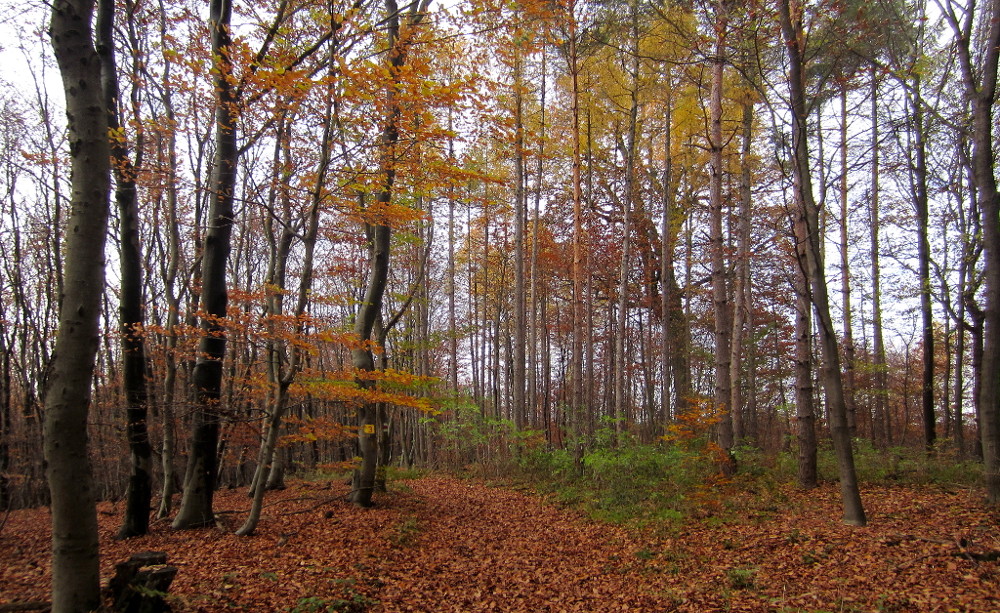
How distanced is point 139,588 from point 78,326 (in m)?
1.97

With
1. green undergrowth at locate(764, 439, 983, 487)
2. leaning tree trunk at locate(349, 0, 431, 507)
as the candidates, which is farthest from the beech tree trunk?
leaning tree trunk at locate(349, 0, 431, 507)

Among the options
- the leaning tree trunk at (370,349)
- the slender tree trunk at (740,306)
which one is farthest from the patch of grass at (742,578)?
the leaning tree trunk at (370,349)

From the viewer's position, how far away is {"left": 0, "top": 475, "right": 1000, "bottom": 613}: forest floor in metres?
4.18

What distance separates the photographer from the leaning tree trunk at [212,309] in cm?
659

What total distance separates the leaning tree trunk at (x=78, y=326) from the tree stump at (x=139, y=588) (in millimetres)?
277

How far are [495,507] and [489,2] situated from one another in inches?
317

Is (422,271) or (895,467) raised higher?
(422,271)

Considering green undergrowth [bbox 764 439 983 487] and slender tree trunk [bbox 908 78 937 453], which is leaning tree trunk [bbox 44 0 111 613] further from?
slender tree trunk [bbox 908 78 937 453]

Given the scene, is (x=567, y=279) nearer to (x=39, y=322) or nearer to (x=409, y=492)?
(x=409, y=492)

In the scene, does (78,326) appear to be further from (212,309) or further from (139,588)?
(212,309)

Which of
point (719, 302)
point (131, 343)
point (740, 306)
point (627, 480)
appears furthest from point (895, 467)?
point (131, 343)

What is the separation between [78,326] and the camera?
346 centimetres

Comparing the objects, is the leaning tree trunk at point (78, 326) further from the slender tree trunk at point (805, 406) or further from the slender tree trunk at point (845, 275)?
the slender tree trunk at point (845, 275)

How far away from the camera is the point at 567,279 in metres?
18.1
